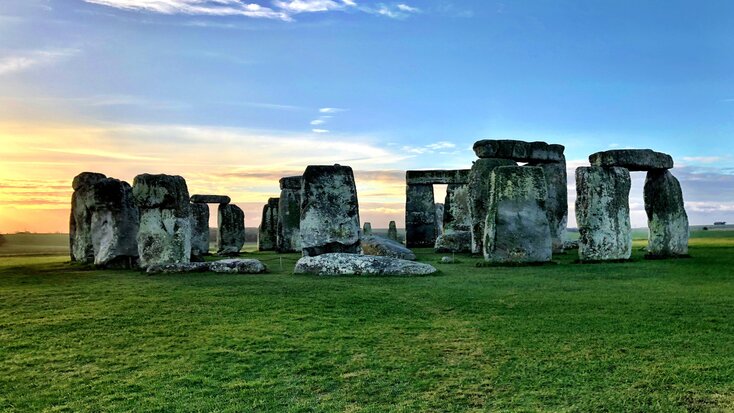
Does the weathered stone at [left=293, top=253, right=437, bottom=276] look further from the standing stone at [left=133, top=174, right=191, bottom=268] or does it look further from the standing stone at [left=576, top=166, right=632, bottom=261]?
the standing stone at [left=576, top=166, right=632, bottom=261]

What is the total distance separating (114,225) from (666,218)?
1491 cm

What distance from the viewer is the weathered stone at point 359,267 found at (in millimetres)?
12133

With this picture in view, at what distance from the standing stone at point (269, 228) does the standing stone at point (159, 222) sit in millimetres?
11879

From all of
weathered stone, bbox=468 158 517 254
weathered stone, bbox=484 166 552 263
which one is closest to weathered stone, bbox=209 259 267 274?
weathered stone, bbox=484 166 552 263

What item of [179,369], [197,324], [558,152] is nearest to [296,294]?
[197,324]

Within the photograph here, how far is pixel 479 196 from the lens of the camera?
60.5 ft

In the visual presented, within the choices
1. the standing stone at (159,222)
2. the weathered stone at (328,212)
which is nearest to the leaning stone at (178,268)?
the standing stone at (159,222)

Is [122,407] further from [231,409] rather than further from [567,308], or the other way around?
[567,308]

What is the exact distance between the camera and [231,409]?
460cm

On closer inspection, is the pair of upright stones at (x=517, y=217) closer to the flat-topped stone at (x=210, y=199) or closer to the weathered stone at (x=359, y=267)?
the weathered stone at (x=359, y=267)

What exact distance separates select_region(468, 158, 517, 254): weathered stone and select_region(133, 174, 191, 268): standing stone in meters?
8.90

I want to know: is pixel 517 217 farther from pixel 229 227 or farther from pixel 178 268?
pixel 229 227

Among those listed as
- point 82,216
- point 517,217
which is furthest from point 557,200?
point 82,216

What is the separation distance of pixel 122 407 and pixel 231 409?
0.88 metres
